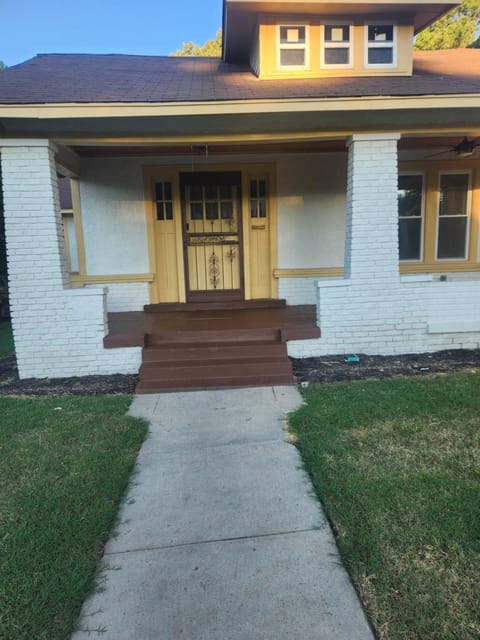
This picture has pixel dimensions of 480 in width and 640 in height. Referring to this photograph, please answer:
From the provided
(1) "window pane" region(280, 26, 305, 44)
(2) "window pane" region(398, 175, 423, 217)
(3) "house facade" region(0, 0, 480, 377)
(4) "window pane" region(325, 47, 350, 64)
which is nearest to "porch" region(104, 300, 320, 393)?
(3) "house facade" region(0, 0, 480, 377)

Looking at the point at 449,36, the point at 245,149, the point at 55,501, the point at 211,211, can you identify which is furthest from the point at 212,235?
the point at 449,36

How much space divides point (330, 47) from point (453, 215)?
366cm

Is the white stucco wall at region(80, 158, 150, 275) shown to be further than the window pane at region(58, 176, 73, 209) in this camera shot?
No

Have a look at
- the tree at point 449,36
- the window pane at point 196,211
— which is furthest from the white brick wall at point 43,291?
the tree at point 449,36

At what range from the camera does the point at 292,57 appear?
6.06m

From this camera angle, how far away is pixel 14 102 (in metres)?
4.57

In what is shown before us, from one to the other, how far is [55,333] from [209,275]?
296 cm

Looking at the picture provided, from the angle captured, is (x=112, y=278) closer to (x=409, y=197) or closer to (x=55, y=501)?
(x=55, y=501)

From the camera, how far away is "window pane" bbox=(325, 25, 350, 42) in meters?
6.04

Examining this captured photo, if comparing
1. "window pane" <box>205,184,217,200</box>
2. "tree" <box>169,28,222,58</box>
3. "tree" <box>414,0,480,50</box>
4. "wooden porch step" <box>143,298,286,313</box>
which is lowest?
"wooden porch step" <box>143,298,286,313</box>

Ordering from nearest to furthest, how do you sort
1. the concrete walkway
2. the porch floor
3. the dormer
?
the concrete walkway
the porch floor
the dormer

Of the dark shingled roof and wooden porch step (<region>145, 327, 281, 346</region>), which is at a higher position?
the dark shingled roof

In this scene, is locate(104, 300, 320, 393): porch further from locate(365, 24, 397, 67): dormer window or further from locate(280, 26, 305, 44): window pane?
locate(280, 26, 305, 44): window pane

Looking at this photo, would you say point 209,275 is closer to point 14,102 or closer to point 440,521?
point 14,102
